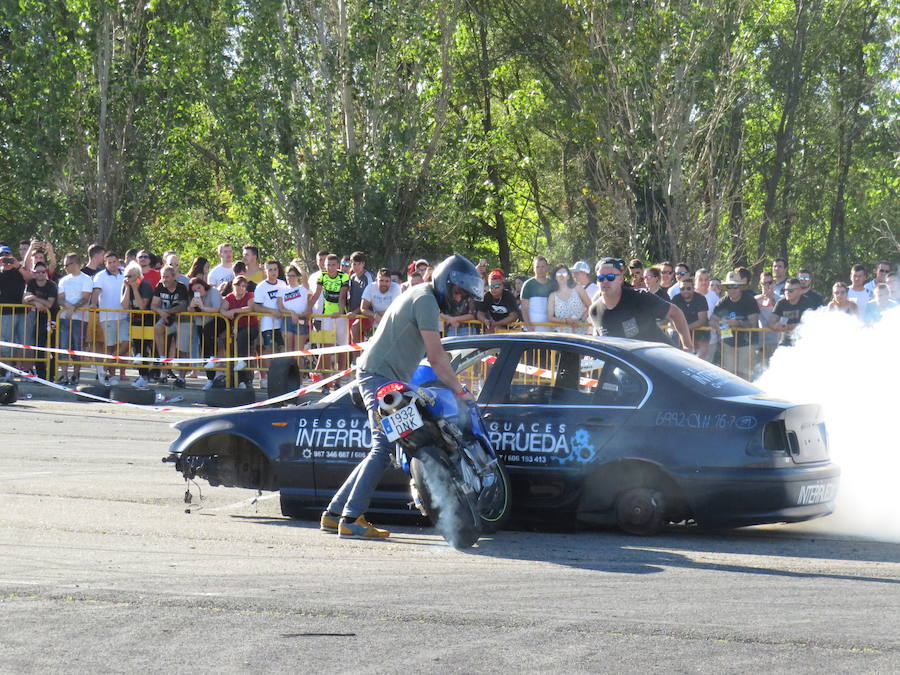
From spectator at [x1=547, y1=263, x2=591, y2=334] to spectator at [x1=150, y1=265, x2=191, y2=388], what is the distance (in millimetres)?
5260

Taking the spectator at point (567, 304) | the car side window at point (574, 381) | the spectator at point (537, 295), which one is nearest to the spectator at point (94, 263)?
the spectator at point (537, 295)

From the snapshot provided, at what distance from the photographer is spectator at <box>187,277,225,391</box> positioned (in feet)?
61.0

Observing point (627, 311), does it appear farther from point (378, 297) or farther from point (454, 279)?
point (378, 297)

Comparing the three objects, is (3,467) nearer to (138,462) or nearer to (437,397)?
(138,462)

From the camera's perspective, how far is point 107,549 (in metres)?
7.73

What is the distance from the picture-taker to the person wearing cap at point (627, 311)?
11.0 m

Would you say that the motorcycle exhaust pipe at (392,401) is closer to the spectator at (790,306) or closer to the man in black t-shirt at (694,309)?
the man in black t-shirt at (694,309)

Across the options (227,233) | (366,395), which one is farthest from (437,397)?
(227,233)

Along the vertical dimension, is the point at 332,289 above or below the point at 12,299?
above

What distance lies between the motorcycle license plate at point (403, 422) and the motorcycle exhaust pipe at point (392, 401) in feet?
0.10

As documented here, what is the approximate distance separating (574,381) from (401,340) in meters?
1.30

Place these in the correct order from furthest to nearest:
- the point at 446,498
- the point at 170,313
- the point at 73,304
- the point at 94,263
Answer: the point at 94,263, the point at 73,304, the point at 170,313, the point at 446,498

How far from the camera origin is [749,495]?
27.1 ft

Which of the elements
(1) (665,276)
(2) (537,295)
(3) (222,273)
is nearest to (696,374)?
(2) (537,295)
